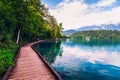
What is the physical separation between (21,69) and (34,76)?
2223 mm

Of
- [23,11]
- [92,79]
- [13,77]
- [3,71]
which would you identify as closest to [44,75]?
[13,77]

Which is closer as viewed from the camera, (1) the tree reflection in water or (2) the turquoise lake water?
(2) the turquoise lake water

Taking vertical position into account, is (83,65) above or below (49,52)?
below

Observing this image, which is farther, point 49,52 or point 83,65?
point 49,52

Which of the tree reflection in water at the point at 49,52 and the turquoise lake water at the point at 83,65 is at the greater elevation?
the tree reflection in water at the point at 49,52

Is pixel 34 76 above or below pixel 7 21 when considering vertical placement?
below

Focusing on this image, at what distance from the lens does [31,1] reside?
141 ft

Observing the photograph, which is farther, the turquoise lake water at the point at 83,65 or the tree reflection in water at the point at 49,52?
the tree reflection in water at the point at 49,52

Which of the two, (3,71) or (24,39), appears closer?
(3,71)

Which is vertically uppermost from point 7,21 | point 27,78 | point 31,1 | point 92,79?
point 31,1

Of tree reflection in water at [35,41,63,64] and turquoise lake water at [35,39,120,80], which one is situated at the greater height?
tree reflection in water at [35,41,63,64]

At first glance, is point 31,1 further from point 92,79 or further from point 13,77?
point 13,77

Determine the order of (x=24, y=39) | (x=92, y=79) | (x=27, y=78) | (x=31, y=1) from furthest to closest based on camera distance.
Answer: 1. (x=24, y=39)
2. (x=31, y=1)
3. (x=92, y=79)
4. (x=27, y=78)

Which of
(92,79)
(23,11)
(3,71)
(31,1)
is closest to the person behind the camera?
(3,71)
